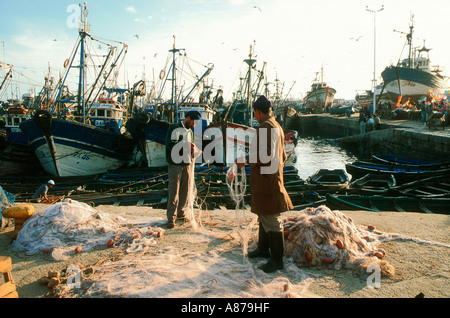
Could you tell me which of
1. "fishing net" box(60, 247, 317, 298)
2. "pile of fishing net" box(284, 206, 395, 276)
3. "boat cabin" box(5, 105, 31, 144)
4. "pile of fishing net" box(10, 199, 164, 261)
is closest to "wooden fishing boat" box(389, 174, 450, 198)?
"pile of fishing net" box(284, 206, 395, 276)

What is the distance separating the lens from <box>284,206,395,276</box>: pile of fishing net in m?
3.16

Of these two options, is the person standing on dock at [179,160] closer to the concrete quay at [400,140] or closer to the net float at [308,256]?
the net float at [308,256]

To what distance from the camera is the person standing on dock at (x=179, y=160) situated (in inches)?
181

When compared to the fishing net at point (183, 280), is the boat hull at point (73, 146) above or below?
above

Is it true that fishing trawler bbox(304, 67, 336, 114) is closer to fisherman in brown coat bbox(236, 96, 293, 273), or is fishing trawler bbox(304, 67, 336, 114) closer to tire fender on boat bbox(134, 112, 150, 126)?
tire fender on boat bbox(134, 112, 150, 126)

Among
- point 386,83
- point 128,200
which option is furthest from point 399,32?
point 128,200

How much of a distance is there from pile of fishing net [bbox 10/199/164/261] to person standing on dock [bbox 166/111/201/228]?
1.60ft

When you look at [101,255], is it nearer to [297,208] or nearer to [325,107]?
[297,208]

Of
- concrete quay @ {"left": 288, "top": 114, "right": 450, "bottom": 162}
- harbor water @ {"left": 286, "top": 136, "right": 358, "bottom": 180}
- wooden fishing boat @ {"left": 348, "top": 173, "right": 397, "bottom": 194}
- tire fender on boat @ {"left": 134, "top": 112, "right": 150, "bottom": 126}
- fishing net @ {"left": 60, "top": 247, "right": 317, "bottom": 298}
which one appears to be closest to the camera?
fishing net @ {"left": 60, "top": 247, "right": 317, "bottom": 298}

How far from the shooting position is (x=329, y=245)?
3.31 m

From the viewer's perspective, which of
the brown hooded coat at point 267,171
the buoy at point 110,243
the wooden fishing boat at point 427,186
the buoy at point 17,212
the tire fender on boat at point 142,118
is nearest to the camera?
the brown hooded coat at point 267,171

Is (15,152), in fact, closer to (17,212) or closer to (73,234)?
(17,212)

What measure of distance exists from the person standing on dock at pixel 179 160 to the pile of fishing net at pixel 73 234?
1.60 feet

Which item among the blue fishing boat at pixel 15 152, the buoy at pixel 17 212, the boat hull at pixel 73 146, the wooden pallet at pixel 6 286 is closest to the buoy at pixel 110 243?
the buoy at pixel 17 212
